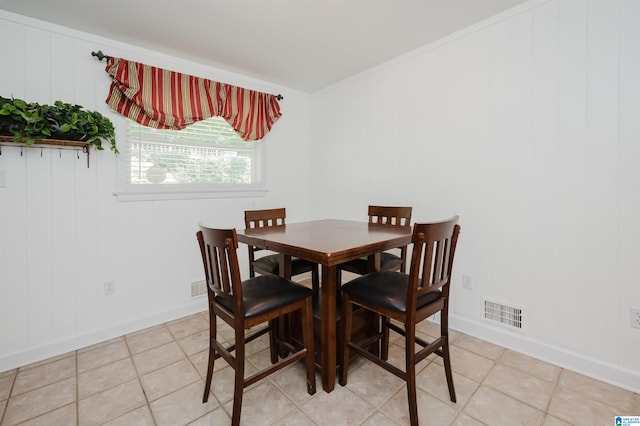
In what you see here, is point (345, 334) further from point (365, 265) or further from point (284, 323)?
point (365, 265)

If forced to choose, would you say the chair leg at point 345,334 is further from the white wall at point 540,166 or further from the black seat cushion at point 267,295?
the white wall at point 540,166

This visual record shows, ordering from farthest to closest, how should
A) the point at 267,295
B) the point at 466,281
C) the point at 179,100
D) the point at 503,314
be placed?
the point at 179,100
the point at 466,281
the point at 503,314
the point at 267,295

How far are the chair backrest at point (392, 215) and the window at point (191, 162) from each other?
1.45 meters

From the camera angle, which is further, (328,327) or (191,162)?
(191,162)

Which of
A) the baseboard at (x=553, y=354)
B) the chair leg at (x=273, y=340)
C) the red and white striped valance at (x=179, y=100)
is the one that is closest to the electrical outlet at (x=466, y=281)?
the baseboard at (x=553, y=354)

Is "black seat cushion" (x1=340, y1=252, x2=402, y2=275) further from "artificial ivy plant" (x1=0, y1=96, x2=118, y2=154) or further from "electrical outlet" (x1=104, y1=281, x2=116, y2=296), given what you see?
"artificial ivy plant" (x1=0, y1=96, x2=118, y2=154)

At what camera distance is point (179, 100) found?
2691 mm

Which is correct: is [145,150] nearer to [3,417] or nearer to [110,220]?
[110,220]

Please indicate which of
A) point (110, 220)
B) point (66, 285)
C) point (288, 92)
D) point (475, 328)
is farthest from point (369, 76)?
point (66, 285)

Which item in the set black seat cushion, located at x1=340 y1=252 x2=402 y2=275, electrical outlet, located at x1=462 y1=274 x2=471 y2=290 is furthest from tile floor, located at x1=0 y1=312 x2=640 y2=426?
black seat cushion, located at x1=340 y1=252 x2=402 y2=275

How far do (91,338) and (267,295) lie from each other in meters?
1.81

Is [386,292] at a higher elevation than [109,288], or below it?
higher

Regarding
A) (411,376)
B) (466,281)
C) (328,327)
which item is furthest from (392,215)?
(411,376)

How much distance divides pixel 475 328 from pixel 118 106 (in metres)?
3.48
